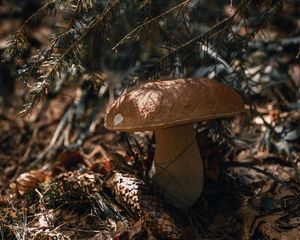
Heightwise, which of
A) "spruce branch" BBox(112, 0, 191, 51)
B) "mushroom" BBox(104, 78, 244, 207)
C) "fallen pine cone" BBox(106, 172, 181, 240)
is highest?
"spruce branch" BBox(112, 0, 191, 51)

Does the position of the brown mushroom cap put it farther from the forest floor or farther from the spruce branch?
the forest floor

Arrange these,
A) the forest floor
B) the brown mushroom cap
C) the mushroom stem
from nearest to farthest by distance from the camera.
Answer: the brown mushroom cap
the forest floor
the mushroom stem

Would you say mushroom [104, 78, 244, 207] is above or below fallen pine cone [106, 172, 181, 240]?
above

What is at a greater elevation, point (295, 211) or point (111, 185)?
point (111, 185)

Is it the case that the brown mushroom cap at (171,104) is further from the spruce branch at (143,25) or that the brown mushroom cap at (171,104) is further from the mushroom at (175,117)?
the spruce branch at (143,25)

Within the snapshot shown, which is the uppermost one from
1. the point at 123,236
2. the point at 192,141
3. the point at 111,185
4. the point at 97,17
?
the point at 97,17

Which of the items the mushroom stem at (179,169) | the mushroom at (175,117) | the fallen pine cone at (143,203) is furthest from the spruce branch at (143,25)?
the fallen pine cone at (143,203)

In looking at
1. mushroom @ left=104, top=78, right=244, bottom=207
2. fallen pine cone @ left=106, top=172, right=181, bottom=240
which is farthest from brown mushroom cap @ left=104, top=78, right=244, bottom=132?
fallen pine cone @ left=106, top=172, right=181, bottom=240

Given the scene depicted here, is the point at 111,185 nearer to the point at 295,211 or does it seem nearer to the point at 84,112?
the point at 295,211

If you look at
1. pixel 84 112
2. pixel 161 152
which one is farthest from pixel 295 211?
pixel 84 112
